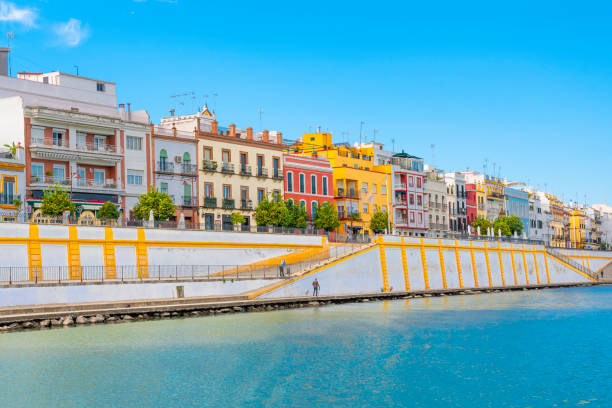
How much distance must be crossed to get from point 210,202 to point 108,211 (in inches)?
548

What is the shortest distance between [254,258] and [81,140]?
633 inches

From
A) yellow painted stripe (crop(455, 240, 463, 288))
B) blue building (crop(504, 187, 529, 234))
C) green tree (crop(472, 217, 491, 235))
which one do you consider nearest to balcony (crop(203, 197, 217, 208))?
yellow painted stripe (crop(455, 240, 463, 288))

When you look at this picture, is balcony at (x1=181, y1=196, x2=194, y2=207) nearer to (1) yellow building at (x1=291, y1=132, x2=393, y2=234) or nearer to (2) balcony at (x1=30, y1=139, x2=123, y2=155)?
(2) balcony at (x1=30, y1=139, x2=123, y2=155)

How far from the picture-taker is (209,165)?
230 feet

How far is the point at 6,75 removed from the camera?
61.3 meters

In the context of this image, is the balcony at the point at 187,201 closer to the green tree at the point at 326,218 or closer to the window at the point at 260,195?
the window at the point at 260,195

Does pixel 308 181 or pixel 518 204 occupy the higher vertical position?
pixel 308 181

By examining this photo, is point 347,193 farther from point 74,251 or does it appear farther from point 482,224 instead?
point 74,251

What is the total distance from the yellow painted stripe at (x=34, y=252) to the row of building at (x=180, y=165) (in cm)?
341

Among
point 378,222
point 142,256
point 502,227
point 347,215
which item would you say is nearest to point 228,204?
point 347,215

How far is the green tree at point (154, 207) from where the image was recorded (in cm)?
6034

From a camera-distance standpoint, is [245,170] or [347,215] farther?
[347,215]

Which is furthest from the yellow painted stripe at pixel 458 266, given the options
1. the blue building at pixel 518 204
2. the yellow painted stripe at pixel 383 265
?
the blue building at pixel 518 204

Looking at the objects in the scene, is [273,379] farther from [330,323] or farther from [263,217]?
[263,217]
